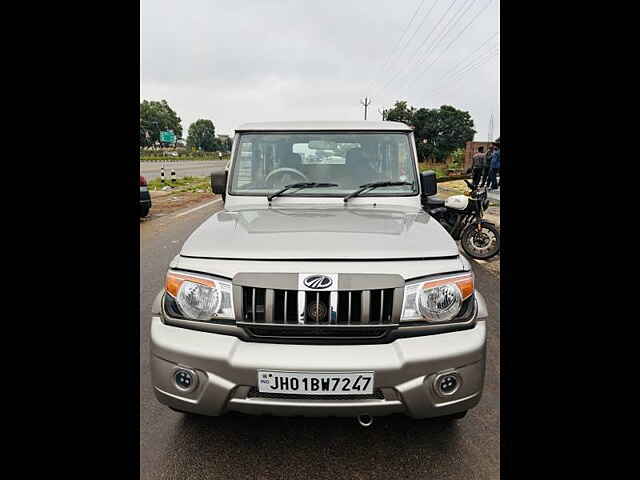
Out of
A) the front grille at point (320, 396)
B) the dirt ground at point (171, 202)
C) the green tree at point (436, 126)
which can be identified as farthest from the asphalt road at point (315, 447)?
the green tree at point (436, 126)

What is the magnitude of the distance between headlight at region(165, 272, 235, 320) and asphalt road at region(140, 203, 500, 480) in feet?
2.55

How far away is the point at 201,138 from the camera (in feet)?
437

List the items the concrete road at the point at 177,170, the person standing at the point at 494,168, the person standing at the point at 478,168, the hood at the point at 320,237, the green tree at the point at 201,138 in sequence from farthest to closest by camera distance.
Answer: the green tree at the point at 201,138 < the concrete road at the point at 177,170 < the person standing at the point at 478,168 < the person standing at the point at 494,168 < the hood at the point at 320,237

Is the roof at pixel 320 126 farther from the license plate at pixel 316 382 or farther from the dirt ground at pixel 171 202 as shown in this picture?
the dirt ground at pixel 171 202

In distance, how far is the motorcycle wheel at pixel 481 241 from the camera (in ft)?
22.8

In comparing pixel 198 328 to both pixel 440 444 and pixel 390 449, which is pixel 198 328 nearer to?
pixel 390 449

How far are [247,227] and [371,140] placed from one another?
154 cm

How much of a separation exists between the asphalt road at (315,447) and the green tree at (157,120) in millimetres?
108998

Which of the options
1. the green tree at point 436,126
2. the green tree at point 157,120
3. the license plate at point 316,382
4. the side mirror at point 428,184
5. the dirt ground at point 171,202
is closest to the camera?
the license plate at point 316,382

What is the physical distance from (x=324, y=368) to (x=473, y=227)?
5652 mm
